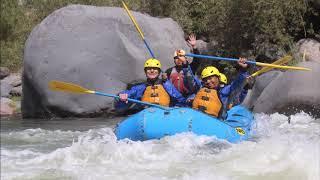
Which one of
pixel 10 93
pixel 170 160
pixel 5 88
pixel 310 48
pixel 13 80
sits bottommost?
pixel 10 93

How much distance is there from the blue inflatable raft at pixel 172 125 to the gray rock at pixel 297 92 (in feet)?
9.23

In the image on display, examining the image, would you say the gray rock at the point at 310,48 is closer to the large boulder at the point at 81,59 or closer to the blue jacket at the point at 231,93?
the large boulder at the point at 81,59

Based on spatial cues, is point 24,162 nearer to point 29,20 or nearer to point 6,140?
point 6,140

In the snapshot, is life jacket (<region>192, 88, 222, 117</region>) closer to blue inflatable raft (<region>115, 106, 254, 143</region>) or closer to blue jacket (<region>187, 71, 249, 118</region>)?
blue jacket (<region>187, 71, 249, 118</region>)

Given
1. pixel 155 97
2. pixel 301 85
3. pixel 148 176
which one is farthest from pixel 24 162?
pixel 301 85

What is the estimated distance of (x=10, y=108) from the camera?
12.0m

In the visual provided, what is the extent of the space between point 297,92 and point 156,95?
9.75 ft

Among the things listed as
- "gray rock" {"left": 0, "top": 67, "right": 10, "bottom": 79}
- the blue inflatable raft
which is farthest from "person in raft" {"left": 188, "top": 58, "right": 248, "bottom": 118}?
"gray rock" {"left": 0, "top": 67, "right": 10, "bottom": 79}

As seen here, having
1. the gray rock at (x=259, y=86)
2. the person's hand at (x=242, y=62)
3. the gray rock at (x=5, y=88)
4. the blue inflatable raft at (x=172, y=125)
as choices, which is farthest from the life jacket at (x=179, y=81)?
the gray rock at (x=5, y=88)

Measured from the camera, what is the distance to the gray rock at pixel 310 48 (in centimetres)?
1190

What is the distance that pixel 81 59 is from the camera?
1026cm

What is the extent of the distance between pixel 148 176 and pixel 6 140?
336cm

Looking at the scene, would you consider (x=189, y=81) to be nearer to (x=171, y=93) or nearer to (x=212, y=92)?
(x=171, y=93)

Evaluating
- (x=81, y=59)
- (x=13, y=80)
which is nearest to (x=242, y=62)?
(x=81, y=59)
